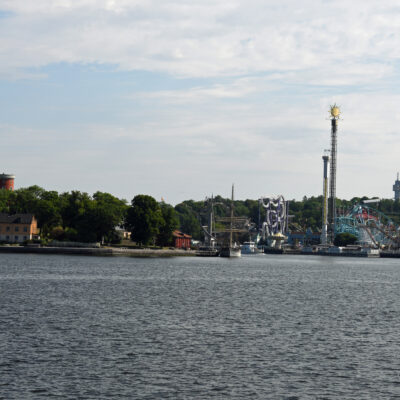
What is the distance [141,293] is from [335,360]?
1683 inches

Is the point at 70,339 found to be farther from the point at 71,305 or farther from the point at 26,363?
the point at 71,305

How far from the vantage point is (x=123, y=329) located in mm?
52344

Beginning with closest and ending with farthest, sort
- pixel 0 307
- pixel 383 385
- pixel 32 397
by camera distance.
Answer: pixel 32 397
pixel 383 385
pixel 0 307

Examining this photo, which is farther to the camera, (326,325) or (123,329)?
(326,325)

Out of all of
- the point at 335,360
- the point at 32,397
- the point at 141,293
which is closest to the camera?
the point at 32,397

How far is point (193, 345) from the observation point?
46.4 meters

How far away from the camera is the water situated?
3512 cm

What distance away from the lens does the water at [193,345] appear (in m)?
35.1

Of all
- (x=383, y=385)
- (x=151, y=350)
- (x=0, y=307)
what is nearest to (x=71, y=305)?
(x=0, y=307)

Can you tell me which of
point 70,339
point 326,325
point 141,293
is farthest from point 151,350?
point 141,293

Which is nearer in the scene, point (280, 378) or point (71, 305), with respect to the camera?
point (280, 378)

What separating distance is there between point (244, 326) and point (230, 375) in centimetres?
1751

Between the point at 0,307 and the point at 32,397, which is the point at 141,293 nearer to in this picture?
the point at 0,307

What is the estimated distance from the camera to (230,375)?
38062 millimetres
